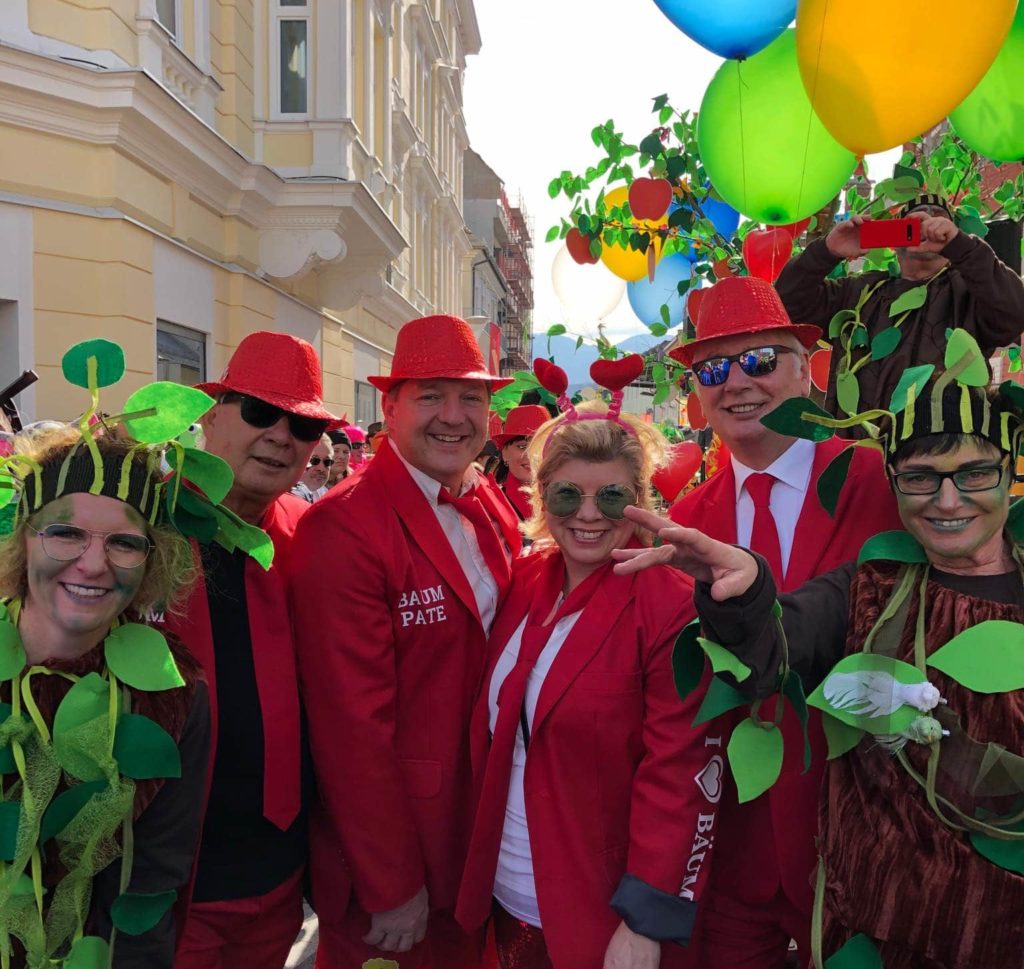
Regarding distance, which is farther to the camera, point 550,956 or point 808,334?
point 808,334

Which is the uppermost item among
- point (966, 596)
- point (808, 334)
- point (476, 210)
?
point (476, 210)

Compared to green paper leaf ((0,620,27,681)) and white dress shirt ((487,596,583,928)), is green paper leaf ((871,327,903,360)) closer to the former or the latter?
white dress shirt ((487,596,583,928))

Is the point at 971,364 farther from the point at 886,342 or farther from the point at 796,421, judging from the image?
the point at 886,342

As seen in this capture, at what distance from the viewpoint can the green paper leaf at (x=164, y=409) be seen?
1774 millimetres

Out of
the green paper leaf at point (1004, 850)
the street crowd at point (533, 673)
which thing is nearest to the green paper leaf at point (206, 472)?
the street crowd at point (533, 673)

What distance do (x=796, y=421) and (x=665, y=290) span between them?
3.27 metres

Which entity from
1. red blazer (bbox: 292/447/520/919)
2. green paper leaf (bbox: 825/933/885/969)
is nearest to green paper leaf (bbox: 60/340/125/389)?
red blazer (bbox: 292/447/520/919)

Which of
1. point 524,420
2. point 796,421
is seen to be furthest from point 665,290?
point 796,421

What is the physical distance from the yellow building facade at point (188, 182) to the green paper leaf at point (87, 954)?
5021mm

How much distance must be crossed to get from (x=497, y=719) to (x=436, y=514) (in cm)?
59

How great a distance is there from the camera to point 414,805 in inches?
86.2

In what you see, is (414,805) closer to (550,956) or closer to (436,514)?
(550,956)

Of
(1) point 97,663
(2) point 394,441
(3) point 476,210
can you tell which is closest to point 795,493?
(2) point 394,441

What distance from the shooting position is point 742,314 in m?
2.12
